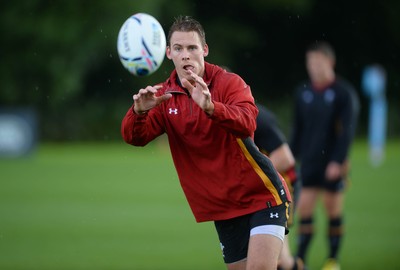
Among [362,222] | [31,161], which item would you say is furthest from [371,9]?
[362,222]

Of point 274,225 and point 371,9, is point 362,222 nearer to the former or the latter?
point 274,225

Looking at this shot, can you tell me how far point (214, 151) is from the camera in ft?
19.5

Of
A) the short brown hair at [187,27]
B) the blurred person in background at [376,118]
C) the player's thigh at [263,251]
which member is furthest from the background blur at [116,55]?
the player's thigh at [263,251]

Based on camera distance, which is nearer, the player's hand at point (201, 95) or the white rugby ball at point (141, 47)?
the player's hand at point (201, 95)

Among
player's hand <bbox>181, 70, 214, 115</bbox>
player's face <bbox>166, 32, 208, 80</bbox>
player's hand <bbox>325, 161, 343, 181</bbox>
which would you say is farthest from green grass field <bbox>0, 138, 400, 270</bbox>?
player's hand <bbox>181, 70, 214, 115</bbox>

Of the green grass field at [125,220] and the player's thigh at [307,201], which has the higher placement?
the player's thigh at [307,201]

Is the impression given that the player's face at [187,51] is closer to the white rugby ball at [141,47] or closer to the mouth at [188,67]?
the mouth at [188,67]

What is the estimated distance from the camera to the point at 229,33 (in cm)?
3900

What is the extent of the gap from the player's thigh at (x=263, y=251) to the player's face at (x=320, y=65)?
462 centimetres

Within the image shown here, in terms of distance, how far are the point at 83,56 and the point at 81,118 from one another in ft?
8.87

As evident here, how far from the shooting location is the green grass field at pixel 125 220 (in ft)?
35.2

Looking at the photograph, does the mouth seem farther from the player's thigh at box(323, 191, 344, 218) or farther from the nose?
the player's thigh at box(323, 191, 344, 218)

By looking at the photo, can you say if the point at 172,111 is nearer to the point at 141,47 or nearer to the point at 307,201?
the point at 141,47

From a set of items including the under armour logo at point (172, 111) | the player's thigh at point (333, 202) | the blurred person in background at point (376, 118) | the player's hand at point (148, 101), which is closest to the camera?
the player's hand at point (148, 101)
